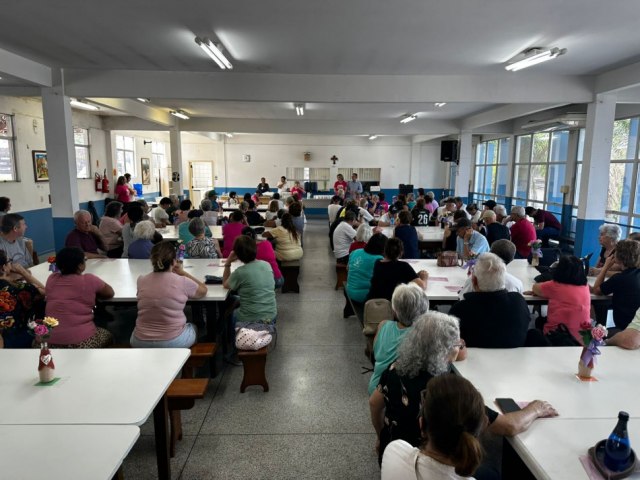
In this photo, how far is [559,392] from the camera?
2074 millimetres

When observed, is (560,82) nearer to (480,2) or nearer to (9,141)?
(480,2)

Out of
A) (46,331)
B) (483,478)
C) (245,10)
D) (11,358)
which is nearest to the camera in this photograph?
(483,478)

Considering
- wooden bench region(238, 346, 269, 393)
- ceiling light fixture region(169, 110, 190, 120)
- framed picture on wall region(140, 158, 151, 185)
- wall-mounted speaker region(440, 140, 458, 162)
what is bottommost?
wooden bench region(238, 346, 269, 393)

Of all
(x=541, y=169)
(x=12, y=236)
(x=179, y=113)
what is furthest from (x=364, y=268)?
(x=541, y=169)

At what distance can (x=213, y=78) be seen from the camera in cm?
655

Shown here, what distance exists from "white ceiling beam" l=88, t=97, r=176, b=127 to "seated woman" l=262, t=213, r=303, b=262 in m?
4.00

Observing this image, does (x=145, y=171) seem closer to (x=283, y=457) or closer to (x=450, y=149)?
(x=450, y=149)

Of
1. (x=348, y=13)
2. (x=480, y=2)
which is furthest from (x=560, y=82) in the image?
(x=348, y=13)

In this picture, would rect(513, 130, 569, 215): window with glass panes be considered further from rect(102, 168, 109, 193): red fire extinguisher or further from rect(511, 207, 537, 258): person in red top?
rect(102, 168, 109, 193): red fire extinguisher

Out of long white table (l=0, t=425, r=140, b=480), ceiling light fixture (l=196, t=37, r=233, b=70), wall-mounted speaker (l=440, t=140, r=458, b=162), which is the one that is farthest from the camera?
wall-mounted speaker (l=440, t=140, r=458, b=162)

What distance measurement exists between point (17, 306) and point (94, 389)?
1501 millimetres

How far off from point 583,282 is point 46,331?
11.1 ft

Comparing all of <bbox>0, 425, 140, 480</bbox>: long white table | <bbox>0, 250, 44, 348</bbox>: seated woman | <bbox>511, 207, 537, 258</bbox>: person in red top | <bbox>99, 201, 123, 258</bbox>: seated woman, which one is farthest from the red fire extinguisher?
<bbox>0, 425, 140, 480</bbox>: long white table

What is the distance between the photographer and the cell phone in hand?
1.89 meters
